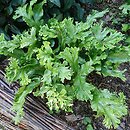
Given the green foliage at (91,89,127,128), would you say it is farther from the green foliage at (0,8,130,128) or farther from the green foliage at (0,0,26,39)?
the green foliage at (0,0,26,39)

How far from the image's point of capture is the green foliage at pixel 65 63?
286cm

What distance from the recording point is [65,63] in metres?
2.92

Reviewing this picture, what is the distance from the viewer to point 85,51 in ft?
10.3

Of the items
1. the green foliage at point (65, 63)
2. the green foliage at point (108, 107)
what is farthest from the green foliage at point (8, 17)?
the green foliage at point (108, 107)

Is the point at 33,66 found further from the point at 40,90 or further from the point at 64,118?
the point at 64,118

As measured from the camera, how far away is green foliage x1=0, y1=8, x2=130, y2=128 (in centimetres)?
286

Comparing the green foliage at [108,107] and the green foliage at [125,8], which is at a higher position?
the green foliage at [125,8]

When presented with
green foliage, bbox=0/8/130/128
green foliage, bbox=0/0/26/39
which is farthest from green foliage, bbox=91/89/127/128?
green foliage, bbox=0/0/26/39

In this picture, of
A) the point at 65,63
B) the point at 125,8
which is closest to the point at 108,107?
the point at 65,63

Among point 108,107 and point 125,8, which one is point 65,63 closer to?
point 108,107

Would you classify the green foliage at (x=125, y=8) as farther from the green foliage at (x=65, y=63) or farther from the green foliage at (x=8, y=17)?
the green foliage at (x=8, y=17)

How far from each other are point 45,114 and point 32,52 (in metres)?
0.56

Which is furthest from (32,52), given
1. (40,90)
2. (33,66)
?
(40,90)

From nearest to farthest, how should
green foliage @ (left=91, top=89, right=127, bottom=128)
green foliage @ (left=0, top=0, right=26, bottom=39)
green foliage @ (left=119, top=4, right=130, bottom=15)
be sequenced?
green foliage @ (left=91, top=89, right=127, bottom=128) < green foliage @ (left=0, top=0, right=26, bottom=39) < green foliage @ (left=119, top=4, right=130, bottom=15)
